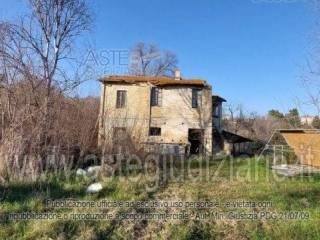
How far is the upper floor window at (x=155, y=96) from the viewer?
24.0 m

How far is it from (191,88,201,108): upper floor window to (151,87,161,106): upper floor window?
2522 mm

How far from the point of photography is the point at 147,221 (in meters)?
6.04

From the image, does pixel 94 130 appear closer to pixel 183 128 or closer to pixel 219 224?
pixel 219 224

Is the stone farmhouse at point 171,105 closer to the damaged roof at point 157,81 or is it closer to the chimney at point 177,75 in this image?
the damaged roof at point 157,81

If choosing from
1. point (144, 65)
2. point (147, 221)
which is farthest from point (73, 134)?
point (144, 65)

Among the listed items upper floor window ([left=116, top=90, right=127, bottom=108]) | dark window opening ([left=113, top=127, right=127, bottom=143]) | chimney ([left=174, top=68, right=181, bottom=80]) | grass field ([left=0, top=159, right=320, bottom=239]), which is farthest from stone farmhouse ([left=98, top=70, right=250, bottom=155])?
grass field ([left=0, top=159, right=320, bottom=239])

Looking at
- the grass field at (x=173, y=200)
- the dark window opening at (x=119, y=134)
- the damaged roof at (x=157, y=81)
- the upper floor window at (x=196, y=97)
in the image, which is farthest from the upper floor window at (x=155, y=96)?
the grass field at (x=173, y=200)

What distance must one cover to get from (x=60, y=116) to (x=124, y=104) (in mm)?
12787

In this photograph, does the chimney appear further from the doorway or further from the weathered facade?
the doorway

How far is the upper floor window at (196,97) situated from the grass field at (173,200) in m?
13.0

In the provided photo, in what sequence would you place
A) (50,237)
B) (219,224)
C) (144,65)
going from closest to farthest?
(50,237) < (219,224) < (144,65)

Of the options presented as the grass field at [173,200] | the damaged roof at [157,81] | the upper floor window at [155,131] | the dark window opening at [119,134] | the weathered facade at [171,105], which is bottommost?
the grass field at [173,200]

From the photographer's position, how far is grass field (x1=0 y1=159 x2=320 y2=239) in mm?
5492

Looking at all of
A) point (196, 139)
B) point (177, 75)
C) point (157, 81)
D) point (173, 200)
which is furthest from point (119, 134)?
point (177, 75)
